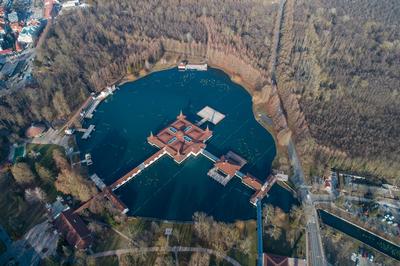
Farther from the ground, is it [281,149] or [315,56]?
[315,56]

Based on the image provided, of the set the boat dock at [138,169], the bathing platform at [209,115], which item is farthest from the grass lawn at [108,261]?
the bathing platform at [209,115]

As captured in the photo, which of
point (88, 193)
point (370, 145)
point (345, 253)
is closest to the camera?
point (345, 253)

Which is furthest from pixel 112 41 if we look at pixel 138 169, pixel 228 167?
pixel 228 167

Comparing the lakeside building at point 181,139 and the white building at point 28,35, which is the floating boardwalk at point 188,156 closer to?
the lakeside building at point 181,139

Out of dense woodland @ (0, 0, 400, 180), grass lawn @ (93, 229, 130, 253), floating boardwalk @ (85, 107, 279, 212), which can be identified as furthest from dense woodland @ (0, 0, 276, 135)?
grass lawn @ (93, 229, 130, 253)

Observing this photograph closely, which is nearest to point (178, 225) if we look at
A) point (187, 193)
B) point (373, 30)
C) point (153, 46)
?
point (187, 193)

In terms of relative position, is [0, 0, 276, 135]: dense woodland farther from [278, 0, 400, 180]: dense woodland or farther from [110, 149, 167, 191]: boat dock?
[110, 149, 167, 191]: boat dock

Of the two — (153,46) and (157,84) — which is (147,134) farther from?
(153,46)

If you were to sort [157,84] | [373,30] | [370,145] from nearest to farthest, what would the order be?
1. [370,145]
2. [157,84]
3. [373,30]
